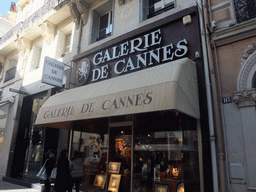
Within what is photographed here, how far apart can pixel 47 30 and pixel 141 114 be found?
813 cm

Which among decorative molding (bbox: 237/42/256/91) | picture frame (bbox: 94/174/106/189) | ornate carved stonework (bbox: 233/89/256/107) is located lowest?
picture frame (bbox: 94/174/106/189)

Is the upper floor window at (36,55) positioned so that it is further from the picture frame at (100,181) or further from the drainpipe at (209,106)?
the drainpipe at (209,106)

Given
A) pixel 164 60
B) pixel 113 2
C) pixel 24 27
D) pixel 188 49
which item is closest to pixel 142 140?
pixel 164 60

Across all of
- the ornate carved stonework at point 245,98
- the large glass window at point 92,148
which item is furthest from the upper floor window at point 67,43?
the ornate carved stonework at point 245,98

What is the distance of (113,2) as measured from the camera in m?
9.01

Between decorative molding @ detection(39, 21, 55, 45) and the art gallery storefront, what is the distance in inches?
169

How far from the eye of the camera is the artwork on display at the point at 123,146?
6536 mm

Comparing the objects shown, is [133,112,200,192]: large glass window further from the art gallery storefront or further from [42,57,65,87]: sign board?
[42,57,65,87]: sign board

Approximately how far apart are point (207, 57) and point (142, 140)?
319 cm

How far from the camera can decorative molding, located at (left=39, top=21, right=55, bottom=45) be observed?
429 inches

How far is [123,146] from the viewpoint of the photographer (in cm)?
676

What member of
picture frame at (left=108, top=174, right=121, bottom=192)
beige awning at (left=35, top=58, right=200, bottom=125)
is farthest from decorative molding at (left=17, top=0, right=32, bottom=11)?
picture frame at (left=108, top=174, right=121, bottom=192)

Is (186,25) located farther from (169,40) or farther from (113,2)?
(113,2)

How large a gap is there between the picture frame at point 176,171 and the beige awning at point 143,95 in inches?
67.3
